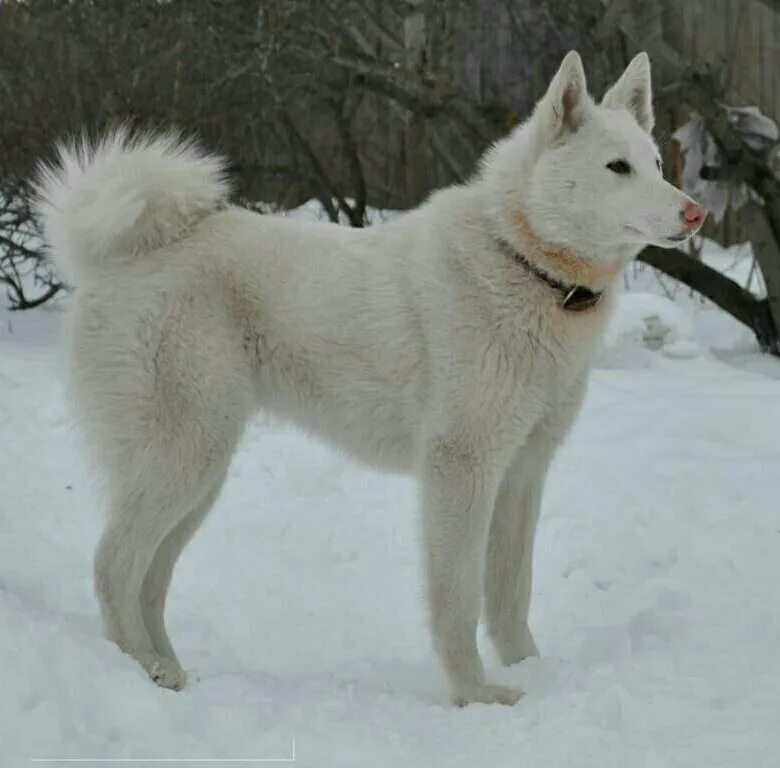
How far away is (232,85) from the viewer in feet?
26.2

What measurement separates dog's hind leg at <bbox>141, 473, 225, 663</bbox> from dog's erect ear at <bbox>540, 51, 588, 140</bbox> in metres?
1.41

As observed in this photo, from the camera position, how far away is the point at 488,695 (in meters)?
3.32

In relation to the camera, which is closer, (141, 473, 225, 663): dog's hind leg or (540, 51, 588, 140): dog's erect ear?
(540, 51, 588, 140): dog's erect ear

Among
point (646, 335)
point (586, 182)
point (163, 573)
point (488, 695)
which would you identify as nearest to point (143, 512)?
point (163, 573)

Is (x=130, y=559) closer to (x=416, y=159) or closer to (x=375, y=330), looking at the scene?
(x=375, y=330)

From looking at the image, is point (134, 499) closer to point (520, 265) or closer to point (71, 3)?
point (520, 265)

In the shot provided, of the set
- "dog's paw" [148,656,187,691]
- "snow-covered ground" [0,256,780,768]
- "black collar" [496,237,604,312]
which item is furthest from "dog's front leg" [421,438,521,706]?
"dog's paw" [148,656,187,691]

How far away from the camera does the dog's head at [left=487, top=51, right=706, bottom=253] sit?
3309 mm

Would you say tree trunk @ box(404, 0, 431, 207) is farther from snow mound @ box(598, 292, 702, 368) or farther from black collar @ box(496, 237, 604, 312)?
black collar @ box(496, 237, 604, 312)

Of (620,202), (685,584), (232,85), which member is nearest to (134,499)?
(620,202)

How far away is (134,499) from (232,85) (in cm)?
512

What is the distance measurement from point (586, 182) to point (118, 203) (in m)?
1.33

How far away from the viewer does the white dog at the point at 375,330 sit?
132 inches

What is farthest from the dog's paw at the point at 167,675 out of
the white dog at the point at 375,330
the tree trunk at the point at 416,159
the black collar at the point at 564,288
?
the tree trunk at the point at 416,159
